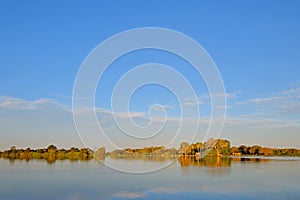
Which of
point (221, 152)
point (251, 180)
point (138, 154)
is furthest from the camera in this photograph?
point (221, 152)

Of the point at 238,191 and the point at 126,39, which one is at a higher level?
the point at 126,39

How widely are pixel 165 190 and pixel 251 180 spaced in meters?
4.12

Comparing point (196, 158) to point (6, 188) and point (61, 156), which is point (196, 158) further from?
point (6, 188)

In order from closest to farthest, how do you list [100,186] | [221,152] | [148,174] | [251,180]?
[100,186], [251,180], [148,174], [221,152]

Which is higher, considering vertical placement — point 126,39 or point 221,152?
point 126,39

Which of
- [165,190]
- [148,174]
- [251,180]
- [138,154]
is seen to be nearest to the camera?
[165,190]

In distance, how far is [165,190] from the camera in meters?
10.3

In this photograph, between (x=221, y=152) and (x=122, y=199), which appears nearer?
(x=122, y=199)

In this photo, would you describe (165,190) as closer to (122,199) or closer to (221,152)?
(122,199)

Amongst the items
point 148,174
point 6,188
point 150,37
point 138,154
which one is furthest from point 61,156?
point 150,37

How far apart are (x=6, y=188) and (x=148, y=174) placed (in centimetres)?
599

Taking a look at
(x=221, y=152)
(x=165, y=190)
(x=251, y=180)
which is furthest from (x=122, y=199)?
(x=221, y=152)

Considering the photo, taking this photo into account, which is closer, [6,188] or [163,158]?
[6,188]

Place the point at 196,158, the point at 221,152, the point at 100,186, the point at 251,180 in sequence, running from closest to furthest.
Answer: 1. the point at 100,186
2. the point at 251,180
3. the point at 196,158
4. the point at 221,152
